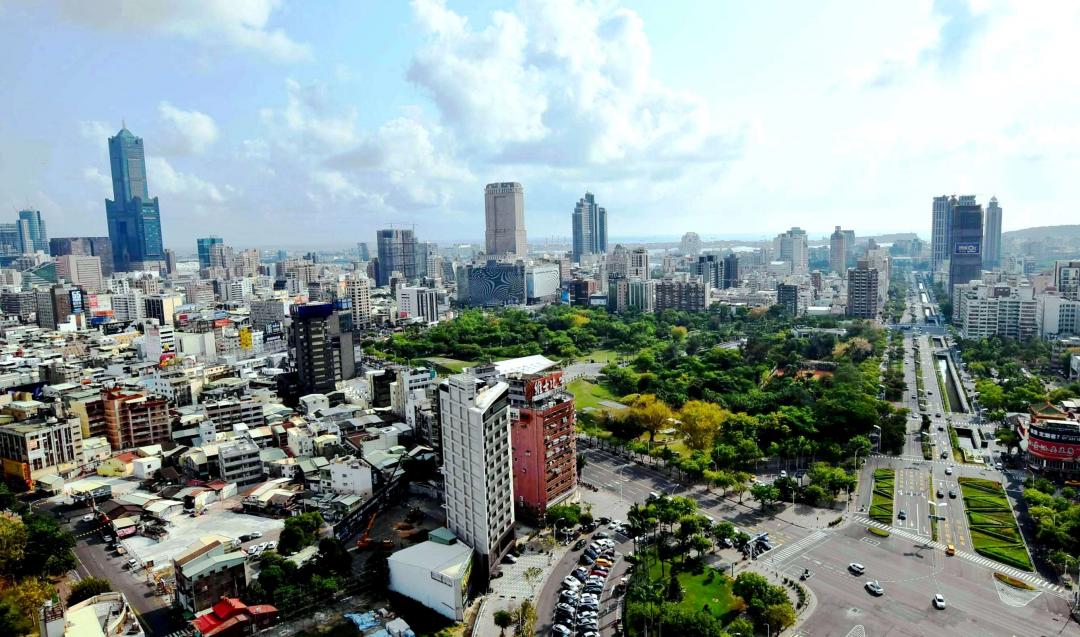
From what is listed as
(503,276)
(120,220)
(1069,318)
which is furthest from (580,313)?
(120,220)

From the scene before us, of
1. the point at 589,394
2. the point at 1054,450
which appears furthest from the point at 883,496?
the point at 589,394

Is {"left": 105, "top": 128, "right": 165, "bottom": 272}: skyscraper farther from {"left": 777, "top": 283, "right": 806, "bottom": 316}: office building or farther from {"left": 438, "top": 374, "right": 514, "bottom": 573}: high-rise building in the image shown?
{"left": 438, "top": 374, "right": 514, "bottom": 573}: high-rise building

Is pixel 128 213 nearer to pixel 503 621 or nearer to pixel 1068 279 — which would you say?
pixel 503 621

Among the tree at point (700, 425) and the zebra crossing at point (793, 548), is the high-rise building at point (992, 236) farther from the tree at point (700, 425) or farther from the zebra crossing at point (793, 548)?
the zebra crossing at point (793, 548)

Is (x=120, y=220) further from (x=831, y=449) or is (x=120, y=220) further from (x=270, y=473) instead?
(x=831, y=449)

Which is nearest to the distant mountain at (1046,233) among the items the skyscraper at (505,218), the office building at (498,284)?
the skyscraper at (505,218)
